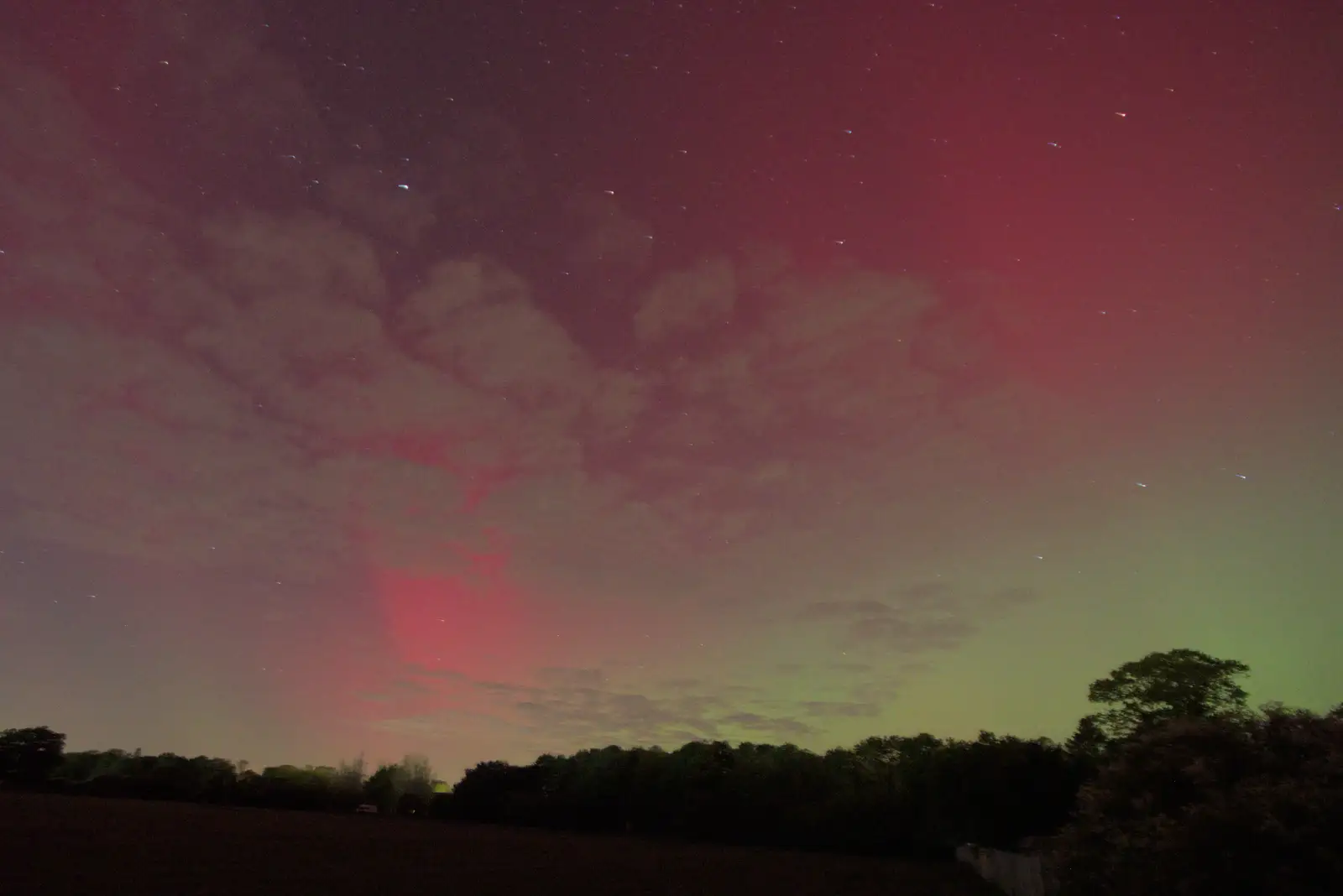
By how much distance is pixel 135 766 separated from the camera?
3327 inches

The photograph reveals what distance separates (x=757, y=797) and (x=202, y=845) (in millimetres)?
56170

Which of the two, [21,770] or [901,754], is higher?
[901,754]

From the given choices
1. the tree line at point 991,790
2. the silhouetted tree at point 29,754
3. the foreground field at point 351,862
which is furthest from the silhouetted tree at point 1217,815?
the silhouetted tree at point 29,754

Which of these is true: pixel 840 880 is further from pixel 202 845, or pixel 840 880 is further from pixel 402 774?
pixel 402 774

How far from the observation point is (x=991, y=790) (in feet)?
188

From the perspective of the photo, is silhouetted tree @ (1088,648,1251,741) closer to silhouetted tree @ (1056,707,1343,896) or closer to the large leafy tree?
the large leafy tree

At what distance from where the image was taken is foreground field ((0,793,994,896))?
30.1m

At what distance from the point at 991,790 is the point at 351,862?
4243 cm

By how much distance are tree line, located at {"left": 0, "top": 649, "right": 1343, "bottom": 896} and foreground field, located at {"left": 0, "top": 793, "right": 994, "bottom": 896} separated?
26.1 ft

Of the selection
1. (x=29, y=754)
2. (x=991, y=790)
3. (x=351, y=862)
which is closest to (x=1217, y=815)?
(x=351, y=862)

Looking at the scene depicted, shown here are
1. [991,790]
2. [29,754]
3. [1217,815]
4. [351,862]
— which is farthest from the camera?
[29,754]

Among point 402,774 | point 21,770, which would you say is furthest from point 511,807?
point 402,774

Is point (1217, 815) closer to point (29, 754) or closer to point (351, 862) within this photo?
point (351, 862)

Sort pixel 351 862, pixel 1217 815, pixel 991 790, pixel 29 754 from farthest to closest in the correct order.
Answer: pixel 29 754, pixel 991 790, pixel 351 862, pixel 1217 815
